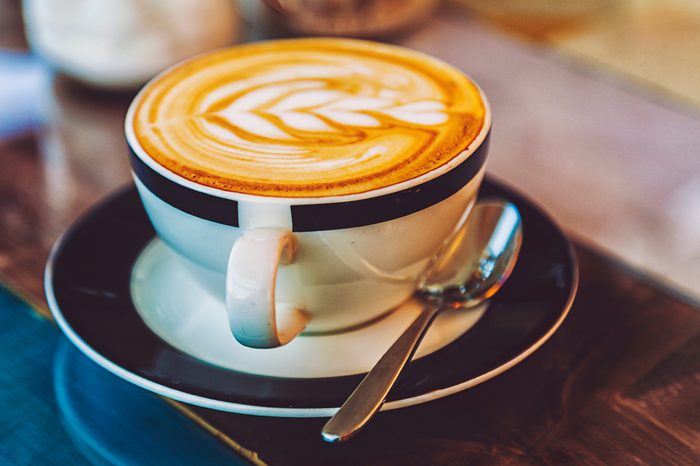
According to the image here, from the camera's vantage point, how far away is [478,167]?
17.7 inches

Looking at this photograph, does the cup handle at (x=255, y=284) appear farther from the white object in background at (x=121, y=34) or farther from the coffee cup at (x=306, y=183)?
the white object in background at (x=121, y=34)

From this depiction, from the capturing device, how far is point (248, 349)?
0.44 m

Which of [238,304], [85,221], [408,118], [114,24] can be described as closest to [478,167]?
[408,118]

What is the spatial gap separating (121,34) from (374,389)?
52 cm

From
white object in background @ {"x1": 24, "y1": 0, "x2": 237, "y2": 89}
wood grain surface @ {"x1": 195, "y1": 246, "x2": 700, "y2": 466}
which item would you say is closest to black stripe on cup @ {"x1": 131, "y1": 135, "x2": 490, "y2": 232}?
wood grain surface @ {"x1": 195, "y1": 246, "x2": 700, "y2": 466}

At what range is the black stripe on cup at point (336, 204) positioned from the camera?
39 centimetres

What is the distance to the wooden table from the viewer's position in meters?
0.42

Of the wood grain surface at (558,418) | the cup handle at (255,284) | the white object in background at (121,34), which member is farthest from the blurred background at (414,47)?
the cup handle at (255,284)

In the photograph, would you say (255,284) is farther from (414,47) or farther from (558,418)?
(414,47)

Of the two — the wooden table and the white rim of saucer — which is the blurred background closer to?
the wooden table

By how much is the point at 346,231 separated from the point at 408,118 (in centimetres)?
11

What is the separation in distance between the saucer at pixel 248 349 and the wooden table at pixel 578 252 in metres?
0.03

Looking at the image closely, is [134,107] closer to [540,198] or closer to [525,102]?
[540,198]

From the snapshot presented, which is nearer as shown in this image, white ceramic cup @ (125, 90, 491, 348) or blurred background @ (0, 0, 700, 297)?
white ceramic cup @ (125, 90, 491, 348)
